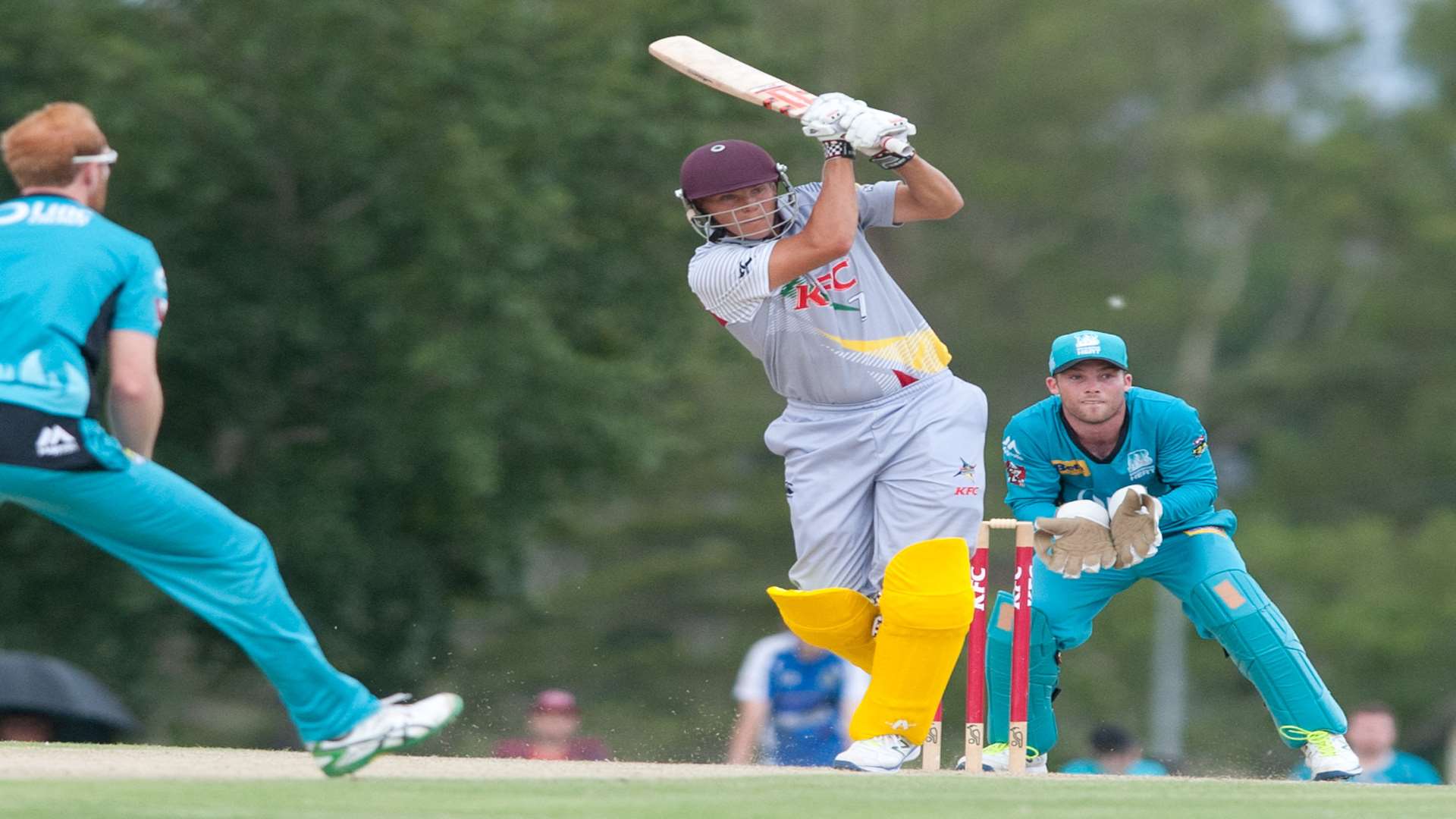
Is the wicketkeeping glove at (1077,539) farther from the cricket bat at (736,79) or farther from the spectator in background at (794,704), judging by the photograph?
the spectator in background at (794,704)

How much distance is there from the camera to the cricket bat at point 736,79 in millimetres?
7383

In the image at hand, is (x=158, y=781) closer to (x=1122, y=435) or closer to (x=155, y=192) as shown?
(x=1122, y=435)

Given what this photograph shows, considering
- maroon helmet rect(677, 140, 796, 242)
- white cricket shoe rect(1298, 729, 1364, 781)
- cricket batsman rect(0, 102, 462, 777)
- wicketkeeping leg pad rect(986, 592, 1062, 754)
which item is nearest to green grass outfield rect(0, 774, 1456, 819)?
cricket batsman rect(0, 102, 462, 777)

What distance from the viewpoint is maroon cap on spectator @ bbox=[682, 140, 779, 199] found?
7195mm

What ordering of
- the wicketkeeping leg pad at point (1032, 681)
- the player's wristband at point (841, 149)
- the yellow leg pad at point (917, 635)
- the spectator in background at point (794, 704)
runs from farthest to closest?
the spectator in background at point (794, 704), the wicketkeeping leg pad at point (1032, 681), the yellow leg pad at point (917, 635), the player's wristband at point (841, 149)

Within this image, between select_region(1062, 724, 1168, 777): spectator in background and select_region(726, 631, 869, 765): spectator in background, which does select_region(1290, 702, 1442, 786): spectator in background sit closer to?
select_region(1062, 724, 1168, 777): spectator in background

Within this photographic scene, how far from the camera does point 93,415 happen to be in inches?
237

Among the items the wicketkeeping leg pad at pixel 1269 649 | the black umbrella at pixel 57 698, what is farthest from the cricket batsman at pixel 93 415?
the black umbrella at pixel 57 698

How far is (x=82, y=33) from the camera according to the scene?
1827 centimetres

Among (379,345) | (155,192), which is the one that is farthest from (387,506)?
(155,192)

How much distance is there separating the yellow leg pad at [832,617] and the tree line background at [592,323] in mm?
3754

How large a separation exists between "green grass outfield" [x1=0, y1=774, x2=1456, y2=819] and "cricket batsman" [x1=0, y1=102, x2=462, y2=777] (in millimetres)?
424

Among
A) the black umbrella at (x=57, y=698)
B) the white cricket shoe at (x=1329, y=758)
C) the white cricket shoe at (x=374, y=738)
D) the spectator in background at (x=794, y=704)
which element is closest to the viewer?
the white cricket shoe at (x=374, y=738)

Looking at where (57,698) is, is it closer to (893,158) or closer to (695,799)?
(893,158)
